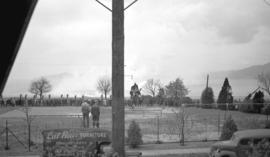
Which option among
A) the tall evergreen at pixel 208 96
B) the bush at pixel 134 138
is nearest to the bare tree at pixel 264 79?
the tall evergreen at pixel 208 96

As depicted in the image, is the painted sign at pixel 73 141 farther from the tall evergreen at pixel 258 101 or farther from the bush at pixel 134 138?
the tall evergreen at pixel 258 101

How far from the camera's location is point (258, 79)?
55250 mm

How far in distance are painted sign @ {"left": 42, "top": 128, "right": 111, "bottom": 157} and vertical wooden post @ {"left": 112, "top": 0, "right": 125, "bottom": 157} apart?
608 mm

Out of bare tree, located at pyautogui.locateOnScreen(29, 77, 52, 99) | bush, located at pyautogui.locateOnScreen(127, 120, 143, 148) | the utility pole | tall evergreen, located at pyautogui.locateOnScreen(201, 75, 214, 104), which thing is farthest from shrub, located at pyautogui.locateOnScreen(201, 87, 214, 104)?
bare tree, located at pyautogui.locateOnScreen(29, 77, 52, 99)

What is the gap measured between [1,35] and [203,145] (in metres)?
14.1

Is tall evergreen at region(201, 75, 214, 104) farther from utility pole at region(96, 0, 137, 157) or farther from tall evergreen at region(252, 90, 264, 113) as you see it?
utility pole at region(96, 0, 137, 157)

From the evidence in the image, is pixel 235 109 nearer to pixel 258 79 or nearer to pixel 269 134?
pixel 258 79

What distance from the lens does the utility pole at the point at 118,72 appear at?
6.44 metres

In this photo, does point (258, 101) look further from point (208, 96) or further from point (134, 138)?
point (134, 138)

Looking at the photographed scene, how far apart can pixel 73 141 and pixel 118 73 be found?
2012 millimetres

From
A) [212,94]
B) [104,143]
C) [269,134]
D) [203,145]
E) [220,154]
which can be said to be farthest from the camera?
[212,94]

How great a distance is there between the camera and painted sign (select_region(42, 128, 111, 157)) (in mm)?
7297

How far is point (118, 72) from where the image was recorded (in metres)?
6.52

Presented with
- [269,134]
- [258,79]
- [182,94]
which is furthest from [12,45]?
[182,94]
